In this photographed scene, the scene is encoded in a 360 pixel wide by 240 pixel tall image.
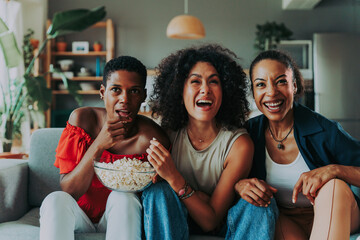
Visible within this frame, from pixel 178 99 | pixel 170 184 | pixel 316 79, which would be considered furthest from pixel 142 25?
pixel 170 184

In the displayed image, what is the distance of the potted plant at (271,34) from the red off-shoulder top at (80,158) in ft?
14.8

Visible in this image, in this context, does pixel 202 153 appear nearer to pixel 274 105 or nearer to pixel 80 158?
pixel 274 105

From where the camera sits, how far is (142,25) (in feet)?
20.5

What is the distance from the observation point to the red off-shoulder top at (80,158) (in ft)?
5.17

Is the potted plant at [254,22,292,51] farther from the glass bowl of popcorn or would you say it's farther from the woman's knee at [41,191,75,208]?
the woman's knee at [41,191,75,208]

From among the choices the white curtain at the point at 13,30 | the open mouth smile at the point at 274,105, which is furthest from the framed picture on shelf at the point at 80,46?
the open mouth smile at the point at 274,105

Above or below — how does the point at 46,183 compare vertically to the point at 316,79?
below

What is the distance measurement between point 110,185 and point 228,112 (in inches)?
25.9

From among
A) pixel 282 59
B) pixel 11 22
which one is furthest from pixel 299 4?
pixel 282 59

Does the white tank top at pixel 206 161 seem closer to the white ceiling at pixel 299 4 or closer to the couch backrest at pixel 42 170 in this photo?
the couch backrest at pixel 42 170

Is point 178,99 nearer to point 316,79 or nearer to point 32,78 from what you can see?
point 32,78

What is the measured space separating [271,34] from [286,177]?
445 cm

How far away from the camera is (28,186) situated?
1.88m

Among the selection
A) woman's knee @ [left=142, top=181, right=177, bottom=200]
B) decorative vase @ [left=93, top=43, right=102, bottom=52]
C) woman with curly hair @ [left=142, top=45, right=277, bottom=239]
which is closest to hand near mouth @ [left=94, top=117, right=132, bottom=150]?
woman with curly hair @ [left=142, top=45, right=277, bottom=239]
